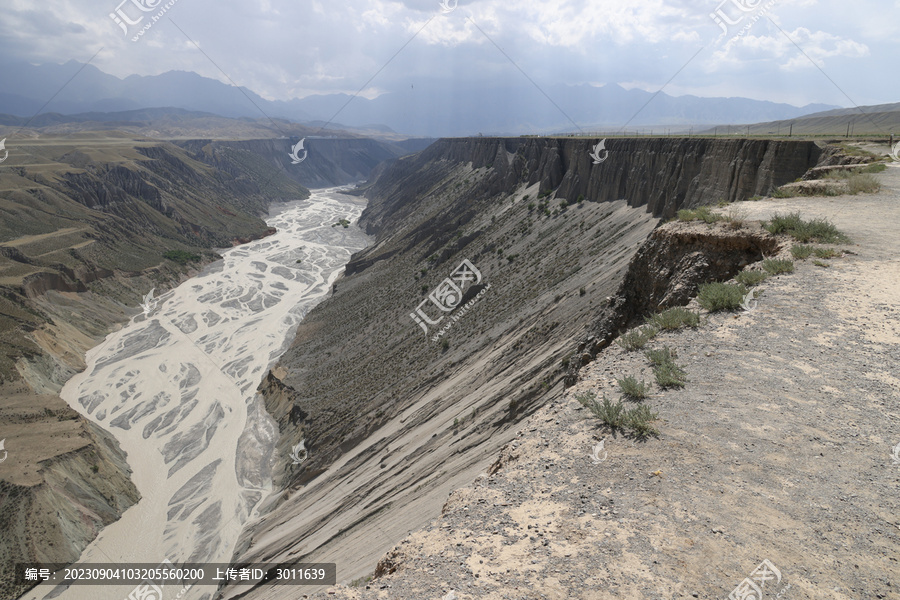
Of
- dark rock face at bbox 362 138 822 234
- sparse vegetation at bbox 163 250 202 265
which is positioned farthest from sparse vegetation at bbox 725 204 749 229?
sparse vegetation at bbox 163 250 202 265

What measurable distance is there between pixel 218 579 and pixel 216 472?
27.4 ft

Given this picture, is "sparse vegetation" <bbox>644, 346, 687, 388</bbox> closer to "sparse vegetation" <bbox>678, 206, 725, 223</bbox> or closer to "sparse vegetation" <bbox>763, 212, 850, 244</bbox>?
"sparse vegetation" <bbox>678, 206, 725, 223</bbox>

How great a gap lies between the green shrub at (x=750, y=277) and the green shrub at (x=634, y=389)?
12.9 feet

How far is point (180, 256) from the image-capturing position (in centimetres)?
6750

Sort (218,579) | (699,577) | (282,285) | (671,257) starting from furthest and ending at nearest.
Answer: (282,285) → (218,579) → (671,257) → (699,577)

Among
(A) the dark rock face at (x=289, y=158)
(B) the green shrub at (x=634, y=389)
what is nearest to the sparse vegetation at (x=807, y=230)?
(B) the green shrub at (x=634, y=389)

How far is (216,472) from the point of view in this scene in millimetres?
27391

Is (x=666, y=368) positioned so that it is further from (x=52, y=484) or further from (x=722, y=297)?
(x=52, y=484)

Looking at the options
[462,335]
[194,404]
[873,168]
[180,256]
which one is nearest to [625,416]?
[873,168]

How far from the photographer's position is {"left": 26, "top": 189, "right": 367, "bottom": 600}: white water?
22.9 meters

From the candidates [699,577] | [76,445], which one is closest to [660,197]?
[699,577]

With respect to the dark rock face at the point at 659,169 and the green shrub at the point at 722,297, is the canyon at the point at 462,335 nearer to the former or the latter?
the dark rock face at the point at 659,169

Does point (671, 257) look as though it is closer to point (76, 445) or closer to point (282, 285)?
point (76, 445)

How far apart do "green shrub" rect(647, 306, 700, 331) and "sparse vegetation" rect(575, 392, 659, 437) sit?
2587mm
